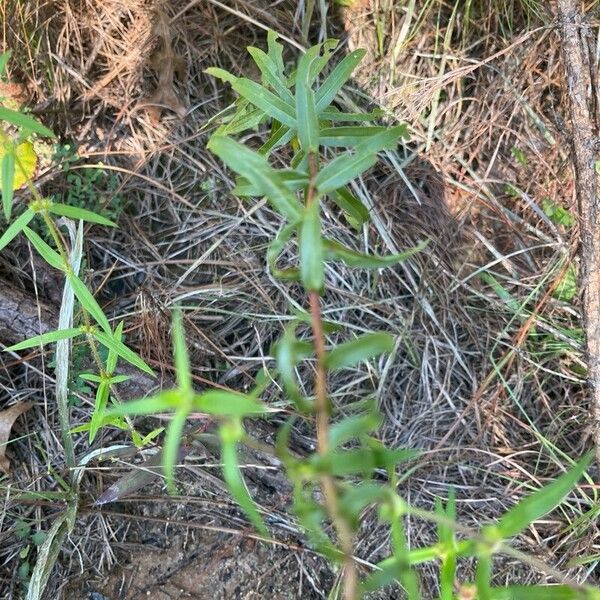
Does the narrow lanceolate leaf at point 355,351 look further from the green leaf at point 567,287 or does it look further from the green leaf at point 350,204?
the green leaf at point 567,287

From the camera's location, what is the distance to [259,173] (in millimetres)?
1178

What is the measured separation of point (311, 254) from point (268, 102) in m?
0.70

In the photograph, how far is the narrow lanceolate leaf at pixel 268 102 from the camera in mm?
1615

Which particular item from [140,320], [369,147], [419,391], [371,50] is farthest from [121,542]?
[371,50]

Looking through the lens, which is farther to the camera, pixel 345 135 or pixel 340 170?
pixel 345 135

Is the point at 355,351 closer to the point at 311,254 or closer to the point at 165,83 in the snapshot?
the point at 311,254

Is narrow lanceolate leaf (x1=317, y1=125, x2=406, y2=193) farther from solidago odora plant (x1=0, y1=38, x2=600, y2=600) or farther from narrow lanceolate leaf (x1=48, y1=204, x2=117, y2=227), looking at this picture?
narrow lanceolate leaf (x1=48, y1=204, x2=117, y2=227)

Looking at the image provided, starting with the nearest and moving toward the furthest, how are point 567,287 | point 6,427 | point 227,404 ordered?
point 227,404, point 6,427, point 567,287

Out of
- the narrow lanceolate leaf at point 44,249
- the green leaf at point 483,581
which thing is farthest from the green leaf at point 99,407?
the green leaf at point 483,581

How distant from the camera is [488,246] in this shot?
2523 millimetres

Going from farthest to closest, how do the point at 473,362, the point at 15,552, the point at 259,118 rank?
the point at 473,362, the point at 15,552, the point at 259,118

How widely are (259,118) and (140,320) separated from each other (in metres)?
0.94

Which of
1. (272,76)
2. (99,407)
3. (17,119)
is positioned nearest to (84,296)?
(99,407)

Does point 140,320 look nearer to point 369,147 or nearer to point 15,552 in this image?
point 15,552
